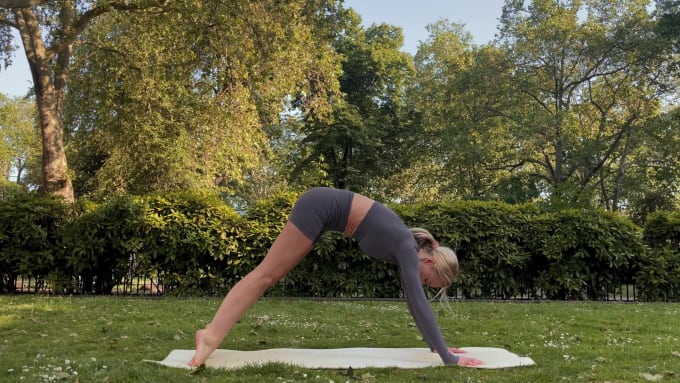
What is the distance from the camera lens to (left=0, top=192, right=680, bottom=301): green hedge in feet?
32.7

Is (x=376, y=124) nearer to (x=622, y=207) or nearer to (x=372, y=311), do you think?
(x=622, y=207)

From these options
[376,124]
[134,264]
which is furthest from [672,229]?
[376,124]

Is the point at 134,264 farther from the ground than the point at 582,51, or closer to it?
closer to it

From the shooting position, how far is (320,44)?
15664 millimetres

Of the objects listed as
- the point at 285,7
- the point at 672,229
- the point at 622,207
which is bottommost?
the point at 672,229

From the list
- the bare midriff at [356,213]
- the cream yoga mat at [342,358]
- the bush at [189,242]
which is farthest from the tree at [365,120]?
the bare midriff at [356,213]

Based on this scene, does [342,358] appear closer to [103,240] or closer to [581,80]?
[103,240]

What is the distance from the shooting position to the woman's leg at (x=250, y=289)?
417cm

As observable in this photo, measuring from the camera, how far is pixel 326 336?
596 centimetres

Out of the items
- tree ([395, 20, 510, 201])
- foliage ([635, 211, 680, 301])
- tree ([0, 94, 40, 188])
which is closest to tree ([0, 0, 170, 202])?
foliage ([635, 211, 680, 301])

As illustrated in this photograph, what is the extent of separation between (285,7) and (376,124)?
58.2ft

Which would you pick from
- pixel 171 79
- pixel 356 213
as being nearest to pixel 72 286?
pixel 171 79

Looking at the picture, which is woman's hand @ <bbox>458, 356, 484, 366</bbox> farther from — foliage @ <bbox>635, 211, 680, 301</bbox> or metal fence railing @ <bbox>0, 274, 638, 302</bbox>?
foliage @ <bbox>635, 211, 680, 301</bbox>

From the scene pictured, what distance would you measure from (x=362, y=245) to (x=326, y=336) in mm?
1857
